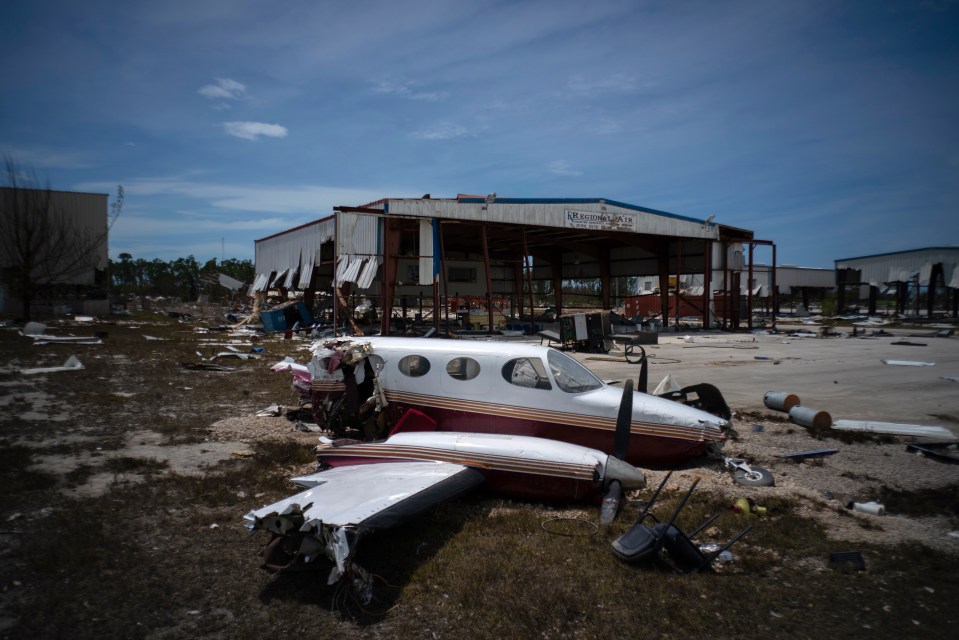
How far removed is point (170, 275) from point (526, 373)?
92453mm

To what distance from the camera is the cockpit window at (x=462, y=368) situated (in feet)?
24.7

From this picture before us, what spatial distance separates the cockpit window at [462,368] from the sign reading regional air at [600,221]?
21858 mm

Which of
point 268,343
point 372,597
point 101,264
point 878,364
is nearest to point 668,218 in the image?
point 878,364

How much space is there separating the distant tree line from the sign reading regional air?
59.8 m

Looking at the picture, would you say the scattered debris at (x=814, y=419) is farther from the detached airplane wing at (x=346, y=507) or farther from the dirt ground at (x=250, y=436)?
the detached airplane wing at (x=346, y=507)

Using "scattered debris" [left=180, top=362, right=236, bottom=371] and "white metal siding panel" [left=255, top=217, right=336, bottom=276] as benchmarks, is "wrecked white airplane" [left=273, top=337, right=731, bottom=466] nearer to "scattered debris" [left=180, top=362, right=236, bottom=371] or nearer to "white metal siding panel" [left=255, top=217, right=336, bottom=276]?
"scattered debris" [left=180, top=362, right=236, bottom=371]

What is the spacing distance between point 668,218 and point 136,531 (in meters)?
31.7

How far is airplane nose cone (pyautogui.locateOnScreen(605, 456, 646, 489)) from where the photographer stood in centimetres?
620

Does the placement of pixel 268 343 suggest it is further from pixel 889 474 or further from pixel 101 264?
pixel 101 264

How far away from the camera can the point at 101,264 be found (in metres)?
42.4

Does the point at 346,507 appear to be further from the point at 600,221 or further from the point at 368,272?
the point at 600,221

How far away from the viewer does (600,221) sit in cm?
2942

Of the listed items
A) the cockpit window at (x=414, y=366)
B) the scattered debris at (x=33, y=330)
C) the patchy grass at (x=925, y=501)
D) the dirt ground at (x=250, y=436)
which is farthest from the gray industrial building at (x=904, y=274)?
the scattered debris at (x=33, y=330)

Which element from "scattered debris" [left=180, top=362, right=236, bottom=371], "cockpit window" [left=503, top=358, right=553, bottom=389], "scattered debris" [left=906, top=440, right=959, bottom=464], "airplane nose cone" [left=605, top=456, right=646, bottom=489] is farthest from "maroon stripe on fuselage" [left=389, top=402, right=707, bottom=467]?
"scattered debris" [left=180, top=362, right=236, bottom=371]
